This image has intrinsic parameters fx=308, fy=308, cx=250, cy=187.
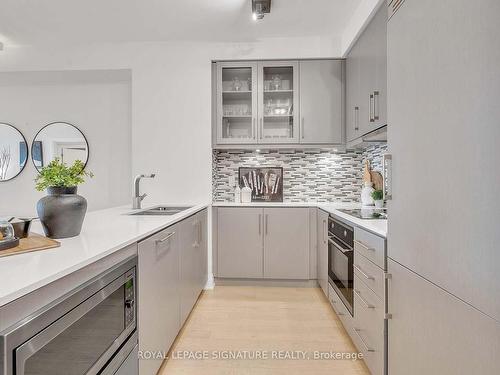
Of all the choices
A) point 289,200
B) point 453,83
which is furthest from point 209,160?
point 453,83

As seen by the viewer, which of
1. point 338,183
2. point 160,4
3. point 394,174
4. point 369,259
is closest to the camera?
point 394,174

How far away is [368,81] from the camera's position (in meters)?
2.49

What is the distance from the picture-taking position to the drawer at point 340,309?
2141 mm

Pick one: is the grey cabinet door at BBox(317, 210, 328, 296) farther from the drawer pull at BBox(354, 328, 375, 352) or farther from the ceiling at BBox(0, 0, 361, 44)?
the ceiling at BBox(0, 0, 361, 44)

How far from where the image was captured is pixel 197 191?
11.0 feet

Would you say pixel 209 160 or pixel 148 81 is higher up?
pixel 148 81

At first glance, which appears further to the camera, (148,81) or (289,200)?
(289,200)

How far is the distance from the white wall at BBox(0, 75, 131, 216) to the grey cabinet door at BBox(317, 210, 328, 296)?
2.25m

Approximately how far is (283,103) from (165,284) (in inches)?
93.8

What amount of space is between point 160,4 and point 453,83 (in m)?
2.48

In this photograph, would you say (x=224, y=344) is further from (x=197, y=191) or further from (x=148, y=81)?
(x=148, y=81)

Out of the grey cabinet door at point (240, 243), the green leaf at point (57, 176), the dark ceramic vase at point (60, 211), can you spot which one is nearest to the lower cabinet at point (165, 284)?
the dark ceramic vase at point (60, 211)

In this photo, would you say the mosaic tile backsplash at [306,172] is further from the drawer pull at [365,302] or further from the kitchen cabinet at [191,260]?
the drawer pull at [365,302]

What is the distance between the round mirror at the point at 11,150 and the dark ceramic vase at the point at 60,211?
3133mm
